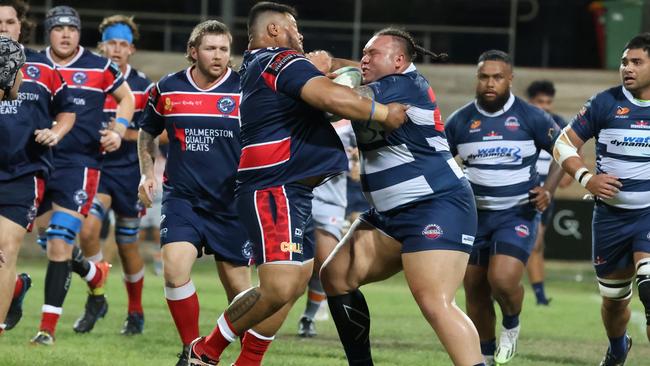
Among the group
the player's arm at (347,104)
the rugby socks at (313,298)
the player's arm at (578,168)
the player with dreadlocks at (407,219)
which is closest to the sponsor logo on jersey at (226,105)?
the player with dreadlocks at (407,219)

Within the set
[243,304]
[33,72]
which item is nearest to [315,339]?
[33,72]

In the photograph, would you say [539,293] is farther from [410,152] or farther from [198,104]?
[410,152]

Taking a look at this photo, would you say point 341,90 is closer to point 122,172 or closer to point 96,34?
point 122,172

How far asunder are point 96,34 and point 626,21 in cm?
971

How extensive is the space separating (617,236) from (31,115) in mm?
4454

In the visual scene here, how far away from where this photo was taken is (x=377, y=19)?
2177 cm

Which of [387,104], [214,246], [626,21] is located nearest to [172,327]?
[214,246]

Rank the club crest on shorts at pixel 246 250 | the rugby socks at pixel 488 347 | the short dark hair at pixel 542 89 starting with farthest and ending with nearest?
the short dark hair at pixel 542 89 → the rugby socks at pixel 488 347 → the club crest on shorts at pixel 246 250

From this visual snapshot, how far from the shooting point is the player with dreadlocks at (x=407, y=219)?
A: 6.96 meters

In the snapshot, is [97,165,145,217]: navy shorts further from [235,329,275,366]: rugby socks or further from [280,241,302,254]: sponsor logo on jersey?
[280,241,302,254]: sponsor logo on jersey

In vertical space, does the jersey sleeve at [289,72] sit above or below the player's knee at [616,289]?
above

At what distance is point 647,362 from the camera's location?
33.6 feet

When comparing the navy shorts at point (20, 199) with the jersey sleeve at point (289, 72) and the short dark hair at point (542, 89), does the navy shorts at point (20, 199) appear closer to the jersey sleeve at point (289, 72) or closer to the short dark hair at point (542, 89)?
the jersey sleeve at point (289, 72)

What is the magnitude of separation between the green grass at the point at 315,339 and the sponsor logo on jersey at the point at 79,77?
7.36ft
